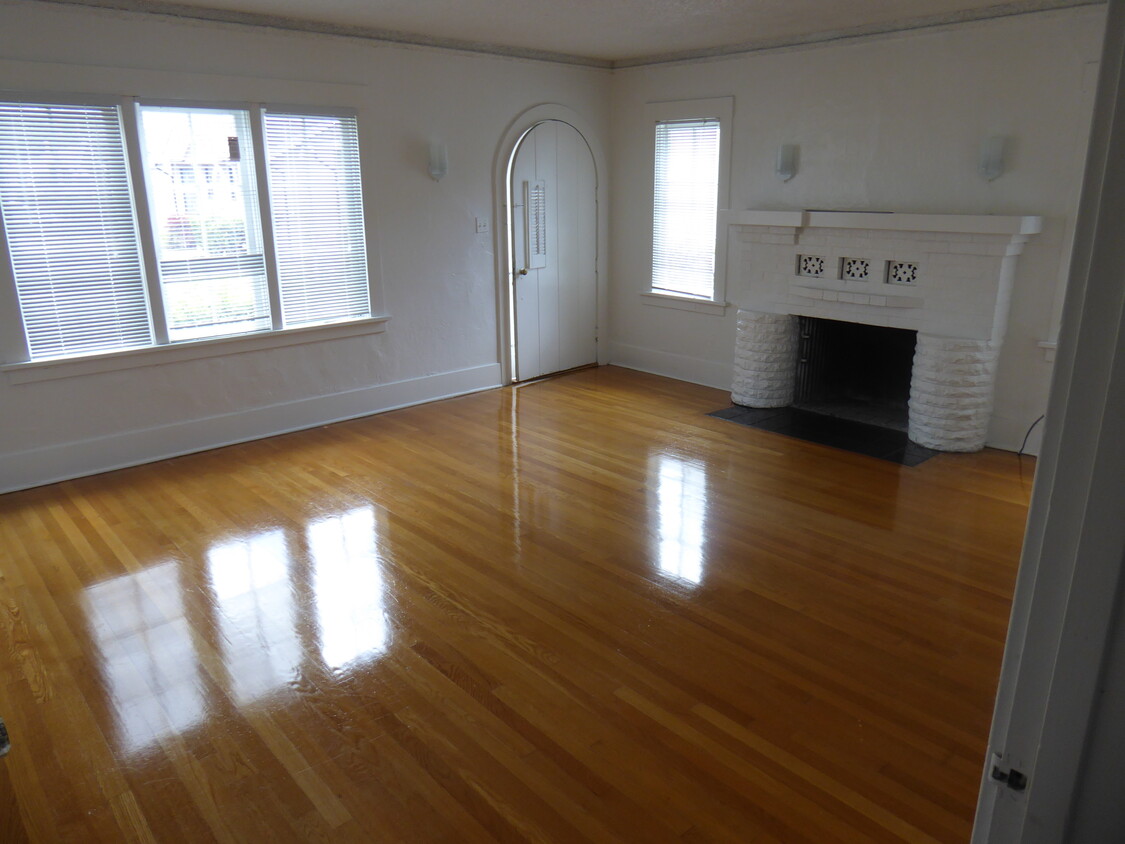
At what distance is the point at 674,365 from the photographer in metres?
6.92

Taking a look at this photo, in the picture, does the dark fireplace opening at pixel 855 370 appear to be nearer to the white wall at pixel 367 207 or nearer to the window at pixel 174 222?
the white wall at pixel 367 207

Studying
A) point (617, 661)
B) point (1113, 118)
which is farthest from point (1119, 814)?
point (617, 661)

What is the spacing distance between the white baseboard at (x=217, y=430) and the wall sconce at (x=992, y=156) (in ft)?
12.2

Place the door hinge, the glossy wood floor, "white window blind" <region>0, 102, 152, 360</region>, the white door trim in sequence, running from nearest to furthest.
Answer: the white door trim < the door hinge < the glossy wood floor < "white window blind" <region>0, 102, 152, 360</region>

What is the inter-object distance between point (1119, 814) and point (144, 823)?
234 centimetres

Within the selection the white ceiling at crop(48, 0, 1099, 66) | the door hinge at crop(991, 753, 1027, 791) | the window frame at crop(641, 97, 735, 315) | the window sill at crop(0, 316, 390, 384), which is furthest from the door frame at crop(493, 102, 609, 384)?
the door hinge at crop(991, 753, 1027, 791)

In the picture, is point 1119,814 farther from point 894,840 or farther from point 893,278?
point 893,278

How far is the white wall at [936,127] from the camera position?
4.45m

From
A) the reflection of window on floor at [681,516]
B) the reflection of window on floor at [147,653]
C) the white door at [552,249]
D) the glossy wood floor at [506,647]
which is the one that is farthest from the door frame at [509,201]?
the reflection of window on floor at [147,653]

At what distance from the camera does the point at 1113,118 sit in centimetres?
57

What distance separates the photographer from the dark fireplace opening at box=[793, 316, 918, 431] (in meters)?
5.61

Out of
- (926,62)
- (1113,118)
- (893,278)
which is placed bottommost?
(893,278)

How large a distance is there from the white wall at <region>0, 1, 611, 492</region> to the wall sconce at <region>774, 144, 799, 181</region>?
1794 millimetres

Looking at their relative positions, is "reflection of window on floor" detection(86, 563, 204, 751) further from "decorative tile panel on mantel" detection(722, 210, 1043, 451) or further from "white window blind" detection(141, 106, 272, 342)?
"decorative tile panel on mantel" detection(722, 210, 1043, 451)
